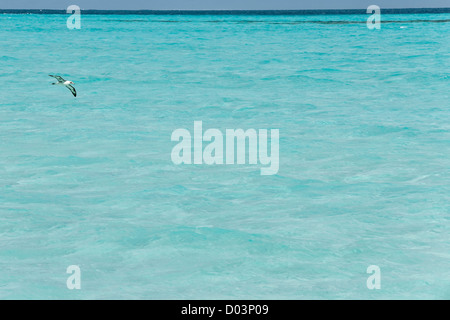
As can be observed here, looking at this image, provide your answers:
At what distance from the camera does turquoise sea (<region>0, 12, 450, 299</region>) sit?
18.6 ft

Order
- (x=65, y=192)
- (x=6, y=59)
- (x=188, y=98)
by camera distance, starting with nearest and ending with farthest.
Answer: (x=65, y=192)
(x=188, y=98)
(x=6, y=59)

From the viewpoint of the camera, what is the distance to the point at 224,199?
310 inches

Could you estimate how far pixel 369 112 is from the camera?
559 inches

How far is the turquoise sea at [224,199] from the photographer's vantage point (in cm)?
568

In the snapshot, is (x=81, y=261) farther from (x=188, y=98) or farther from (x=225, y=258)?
(x=188, y=98)

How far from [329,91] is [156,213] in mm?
11335

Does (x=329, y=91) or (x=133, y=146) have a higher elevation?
(x=329, y=91)

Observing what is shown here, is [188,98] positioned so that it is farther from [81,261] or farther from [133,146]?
[81,261]

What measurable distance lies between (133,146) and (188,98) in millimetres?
6072
